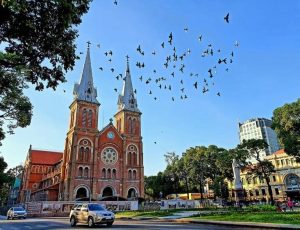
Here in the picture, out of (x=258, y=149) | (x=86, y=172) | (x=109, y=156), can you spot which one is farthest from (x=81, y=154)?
(x=258, y=149)

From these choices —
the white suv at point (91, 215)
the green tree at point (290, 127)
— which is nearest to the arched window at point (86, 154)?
the green tree at point (290, 127)

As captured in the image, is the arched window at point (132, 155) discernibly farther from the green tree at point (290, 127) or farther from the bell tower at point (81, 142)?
the green tree at point (290, 127)

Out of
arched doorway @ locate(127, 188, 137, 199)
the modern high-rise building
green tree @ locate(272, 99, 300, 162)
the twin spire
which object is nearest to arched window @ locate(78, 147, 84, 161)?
the twin spire

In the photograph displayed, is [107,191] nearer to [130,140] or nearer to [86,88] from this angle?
[130,140]

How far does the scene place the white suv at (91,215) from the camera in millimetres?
16078

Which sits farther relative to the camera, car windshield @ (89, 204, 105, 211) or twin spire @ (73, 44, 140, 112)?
twin spire @ (73, 44, 140, 112)

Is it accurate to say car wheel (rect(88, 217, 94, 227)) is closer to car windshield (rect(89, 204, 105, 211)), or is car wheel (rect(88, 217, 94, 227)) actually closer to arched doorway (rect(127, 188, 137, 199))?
car windshield (rect(89, 204, 105, 211))

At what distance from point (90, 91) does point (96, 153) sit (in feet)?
46.7

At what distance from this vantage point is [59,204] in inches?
1597

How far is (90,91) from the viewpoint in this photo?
2362 inches

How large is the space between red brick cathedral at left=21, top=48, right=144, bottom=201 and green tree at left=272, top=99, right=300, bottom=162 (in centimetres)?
2968

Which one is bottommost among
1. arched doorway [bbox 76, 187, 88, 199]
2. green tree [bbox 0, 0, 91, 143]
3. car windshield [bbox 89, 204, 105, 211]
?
car windshield [bbox 89, 204, 105, 211]

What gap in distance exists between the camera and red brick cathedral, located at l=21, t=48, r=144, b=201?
51.1 m

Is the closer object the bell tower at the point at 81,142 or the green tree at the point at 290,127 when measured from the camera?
the green tree at the point at 290,127
